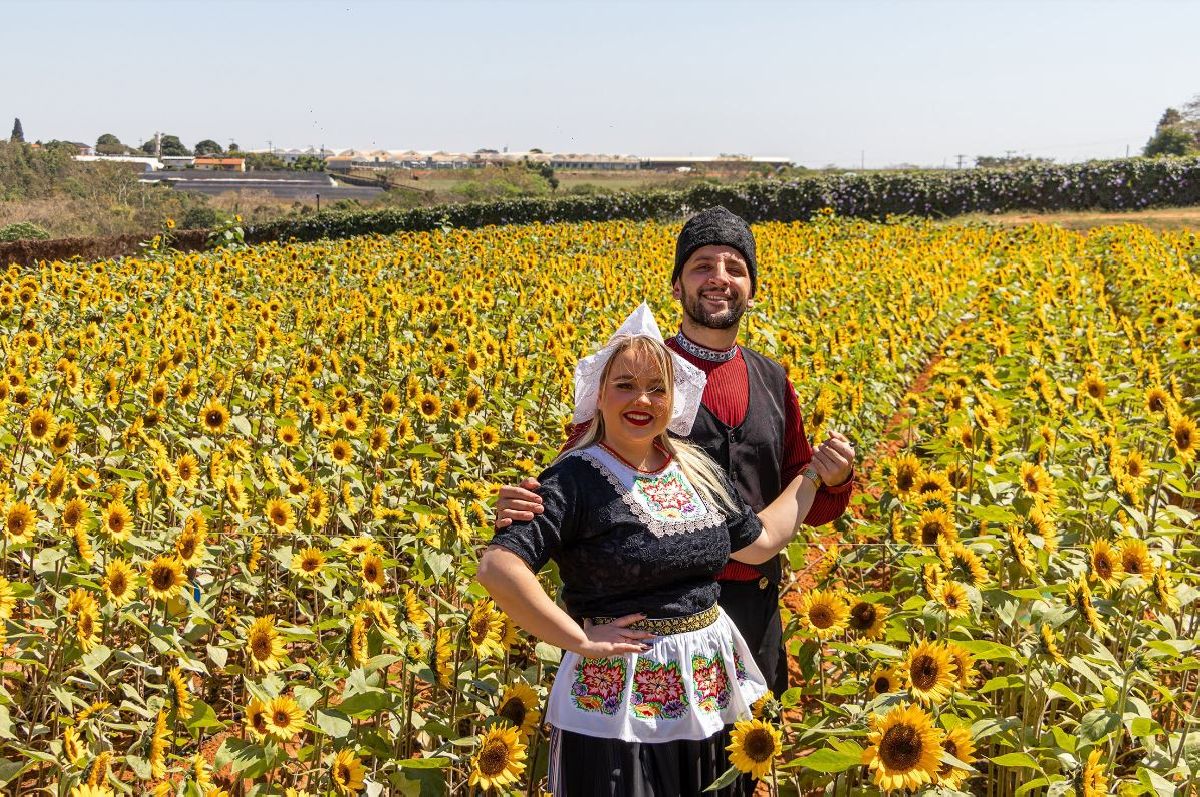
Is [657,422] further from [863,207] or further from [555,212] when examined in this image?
[863,207]

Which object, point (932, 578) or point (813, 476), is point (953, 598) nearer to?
point (932, 578)

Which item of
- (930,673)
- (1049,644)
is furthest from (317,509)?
(1049,644)

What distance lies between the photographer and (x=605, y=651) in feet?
6.94

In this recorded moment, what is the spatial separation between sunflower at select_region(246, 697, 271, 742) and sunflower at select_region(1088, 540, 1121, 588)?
80.4 inches

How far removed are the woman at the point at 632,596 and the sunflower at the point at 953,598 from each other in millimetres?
559

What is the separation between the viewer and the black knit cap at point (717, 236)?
2.69m

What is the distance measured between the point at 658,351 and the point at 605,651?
62cm

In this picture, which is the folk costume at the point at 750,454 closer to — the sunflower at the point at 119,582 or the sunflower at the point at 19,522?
the sunflower at the point at 119,582

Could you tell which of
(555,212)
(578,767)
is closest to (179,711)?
(578,767)

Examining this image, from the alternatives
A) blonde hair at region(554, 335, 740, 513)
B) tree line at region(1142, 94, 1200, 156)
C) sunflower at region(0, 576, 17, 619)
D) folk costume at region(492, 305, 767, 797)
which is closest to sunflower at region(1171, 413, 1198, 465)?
blonde hair at region(554, 335, 740, 513)

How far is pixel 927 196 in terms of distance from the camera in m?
28.1

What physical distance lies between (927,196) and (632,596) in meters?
27.8

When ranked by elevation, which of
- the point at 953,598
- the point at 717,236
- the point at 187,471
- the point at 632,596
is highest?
the point at 717,236

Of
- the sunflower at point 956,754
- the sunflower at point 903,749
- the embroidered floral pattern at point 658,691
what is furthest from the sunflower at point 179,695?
the sunflower at point 956,754
